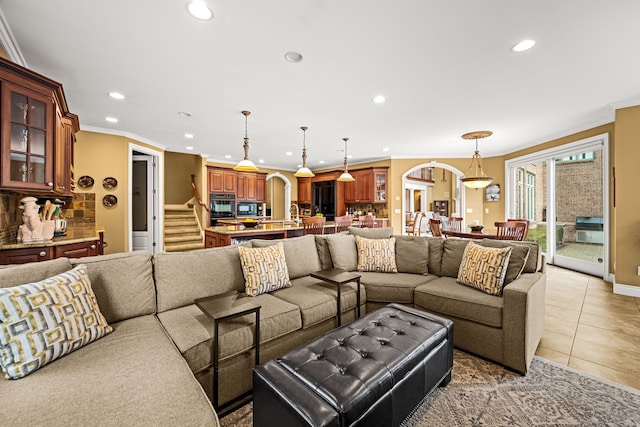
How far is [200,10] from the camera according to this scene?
190 cm

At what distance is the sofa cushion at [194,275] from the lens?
1972mm

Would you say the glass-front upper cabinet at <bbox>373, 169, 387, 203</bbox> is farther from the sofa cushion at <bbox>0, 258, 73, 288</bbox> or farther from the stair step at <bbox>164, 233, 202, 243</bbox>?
the sofa cushion at <bbox>0, 258, 73, 288</bbox>

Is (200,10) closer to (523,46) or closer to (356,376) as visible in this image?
(356,376)

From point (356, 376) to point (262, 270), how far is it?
4.18 feet

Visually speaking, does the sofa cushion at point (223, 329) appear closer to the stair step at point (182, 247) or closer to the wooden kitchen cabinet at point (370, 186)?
the stair step at point (182, 247)

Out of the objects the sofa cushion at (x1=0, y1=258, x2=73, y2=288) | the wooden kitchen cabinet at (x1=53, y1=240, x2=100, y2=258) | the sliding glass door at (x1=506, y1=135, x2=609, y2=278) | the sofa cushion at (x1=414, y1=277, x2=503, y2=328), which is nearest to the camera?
the sofa cushion at (x1=0, y1=258, x2=73, y2=288)

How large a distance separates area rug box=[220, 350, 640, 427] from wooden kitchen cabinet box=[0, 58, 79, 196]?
2812 millimetres

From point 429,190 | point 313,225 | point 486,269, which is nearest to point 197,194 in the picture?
point 313,225

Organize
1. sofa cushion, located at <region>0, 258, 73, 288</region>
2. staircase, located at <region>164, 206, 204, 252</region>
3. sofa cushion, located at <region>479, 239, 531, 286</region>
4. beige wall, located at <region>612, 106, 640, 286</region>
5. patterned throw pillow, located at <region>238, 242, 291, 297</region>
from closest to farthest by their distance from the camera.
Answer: sofa cushion, located at <region>0, 258, 73, 288</region> < patterned throw pillow, located at <region>238, 242, 291, 297</region> < sofa cushion, located at <region>479, 239, 531, 286</region> < beige wall, located at <region>612, 106, 640, 286</region> < staircase, located at <region>164, 206, 204, 252</region>

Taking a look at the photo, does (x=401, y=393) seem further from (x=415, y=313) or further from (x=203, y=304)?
(x=203, y=304)

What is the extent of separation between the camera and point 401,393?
54.5 inches

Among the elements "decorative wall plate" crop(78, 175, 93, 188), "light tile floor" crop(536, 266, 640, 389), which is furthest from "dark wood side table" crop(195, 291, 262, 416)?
"decorative wall plate" crop(78, 175, 93, 188)

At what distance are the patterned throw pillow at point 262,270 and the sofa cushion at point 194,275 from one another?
11cm

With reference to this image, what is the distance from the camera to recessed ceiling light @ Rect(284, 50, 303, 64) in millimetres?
2439
